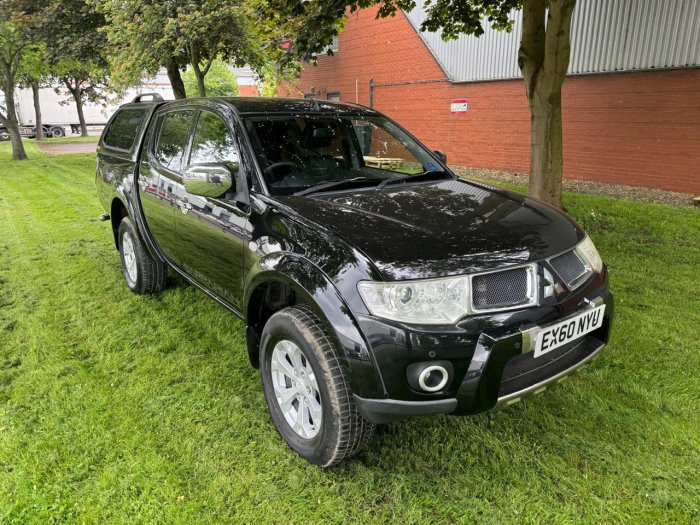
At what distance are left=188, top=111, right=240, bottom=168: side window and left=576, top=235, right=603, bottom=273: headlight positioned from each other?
6.40 ft

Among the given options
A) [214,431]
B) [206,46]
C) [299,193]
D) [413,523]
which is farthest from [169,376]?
[206,46]

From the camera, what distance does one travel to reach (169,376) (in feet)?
10.9

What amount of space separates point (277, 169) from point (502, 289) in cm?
148

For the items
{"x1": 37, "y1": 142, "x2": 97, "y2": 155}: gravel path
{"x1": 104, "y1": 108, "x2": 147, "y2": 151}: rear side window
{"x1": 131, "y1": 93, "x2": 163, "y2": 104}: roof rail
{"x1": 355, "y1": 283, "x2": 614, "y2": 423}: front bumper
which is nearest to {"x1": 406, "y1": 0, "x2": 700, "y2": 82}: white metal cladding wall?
{"x1": 131, "y1": 93, "x2": 163, "y2": 104}: roof rail

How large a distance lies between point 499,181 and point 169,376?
1021cm

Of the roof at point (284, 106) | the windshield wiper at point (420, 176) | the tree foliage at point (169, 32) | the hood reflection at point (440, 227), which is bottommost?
the hood reflection at point (440, 227)

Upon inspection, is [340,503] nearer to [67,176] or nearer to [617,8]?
[617,8]

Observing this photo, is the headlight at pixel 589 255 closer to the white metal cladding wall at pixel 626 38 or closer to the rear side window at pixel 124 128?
the rear side window at pixel 124 128

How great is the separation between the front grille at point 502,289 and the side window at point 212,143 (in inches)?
64.4

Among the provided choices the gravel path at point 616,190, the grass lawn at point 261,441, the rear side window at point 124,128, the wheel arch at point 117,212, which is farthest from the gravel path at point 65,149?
the grass lawn at point 261,441

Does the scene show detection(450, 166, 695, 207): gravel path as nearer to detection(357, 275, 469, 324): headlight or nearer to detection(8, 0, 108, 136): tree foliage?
detection(357, 275, 469, 324): headlight

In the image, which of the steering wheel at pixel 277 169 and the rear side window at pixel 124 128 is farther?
the rear side window at pixel 124 128

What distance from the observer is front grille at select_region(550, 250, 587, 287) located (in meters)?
2.38

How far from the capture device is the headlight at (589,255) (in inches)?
103
